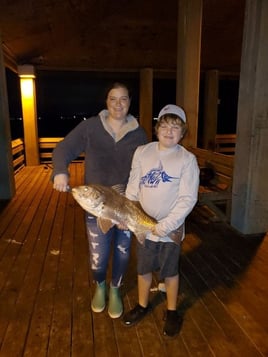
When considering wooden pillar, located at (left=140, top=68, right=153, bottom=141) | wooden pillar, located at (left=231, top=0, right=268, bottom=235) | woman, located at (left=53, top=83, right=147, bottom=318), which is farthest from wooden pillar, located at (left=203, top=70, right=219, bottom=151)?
woman, located at (left=53, top=83, right=147, bottom=318)

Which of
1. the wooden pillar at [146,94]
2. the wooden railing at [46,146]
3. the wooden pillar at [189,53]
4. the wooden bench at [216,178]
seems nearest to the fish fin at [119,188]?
the wooden bench at [216,178]

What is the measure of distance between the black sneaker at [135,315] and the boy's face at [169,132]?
1.24m

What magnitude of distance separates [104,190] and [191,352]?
119 centimetres

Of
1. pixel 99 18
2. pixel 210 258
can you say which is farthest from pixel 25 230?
pixel 99 18

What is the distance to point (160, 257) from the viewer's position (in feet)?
6.79

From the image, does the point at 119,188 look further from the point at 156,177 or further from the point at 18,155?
the point at 18,155

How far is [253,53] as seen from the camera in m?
3.53

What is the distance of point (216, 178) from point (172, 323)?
3.29 metres

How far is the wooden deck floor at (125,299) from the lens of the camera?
6.58ft

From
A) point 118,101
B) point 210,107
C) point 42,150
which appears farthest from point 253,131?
point 42,150

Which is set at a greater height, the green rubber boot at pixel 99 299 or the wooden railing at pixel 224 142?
the wooden railing at pixel 224 142

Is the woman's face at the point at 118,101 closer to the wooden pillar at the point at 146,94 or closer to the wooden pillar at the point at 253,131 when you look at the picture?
the wooden pillar at the point at 253,131

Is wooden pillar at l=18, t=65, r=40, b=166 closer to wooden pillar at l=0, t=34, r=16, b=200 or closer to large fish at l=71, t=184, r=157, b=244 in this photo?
wooden pillar at l=0, t=34, r=16, b=200

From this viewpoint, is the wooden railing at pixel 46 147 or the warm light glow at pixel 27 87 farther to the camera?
the warm light glow at pixel 27 87
